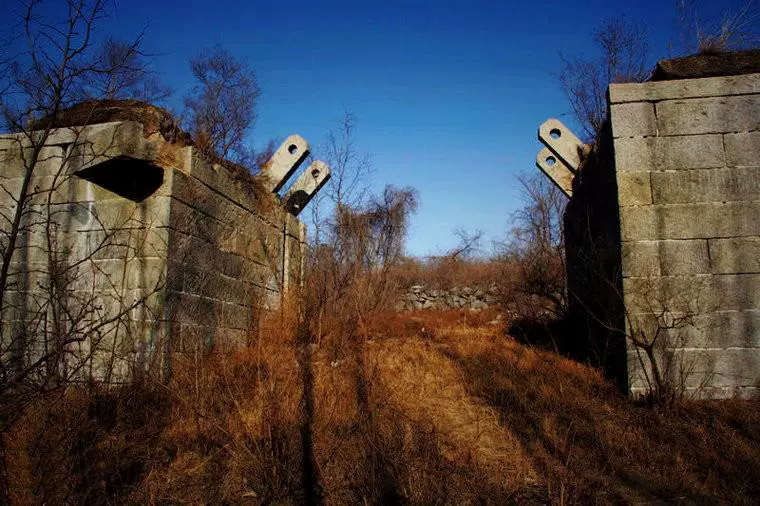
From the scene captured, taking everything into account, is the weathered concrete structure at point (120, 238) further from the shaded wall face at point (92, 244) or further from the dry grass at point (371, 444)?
the dry grass at point (371, 444)

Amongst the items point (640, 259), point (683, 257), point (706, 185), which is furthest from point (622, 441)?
point (706, 185)

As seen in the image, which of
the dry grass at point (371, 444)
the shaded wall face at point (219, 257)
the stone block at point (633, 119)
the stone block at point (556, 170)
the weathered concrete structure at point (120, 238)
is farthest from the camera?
the stone block at point (556, 170)

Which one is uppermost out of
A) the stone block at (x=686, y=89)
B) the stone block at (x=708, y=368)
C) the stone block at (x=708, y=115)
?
the stone block at (x=686, y=89)

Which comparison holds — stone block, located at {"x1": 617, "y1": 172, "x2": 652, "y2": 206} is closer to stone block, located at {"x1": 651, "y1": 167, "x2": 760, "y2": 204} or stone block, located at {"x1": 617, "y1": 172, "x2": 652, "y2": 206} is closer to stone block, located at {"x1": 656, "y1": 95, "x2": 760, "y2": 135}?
stone block, located at {"x1": 651, "y1": 167, "x2": 760, "y2": 204}

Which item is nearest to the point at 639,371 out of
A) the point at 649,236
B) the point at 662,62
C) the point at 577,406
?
the point at 577,406

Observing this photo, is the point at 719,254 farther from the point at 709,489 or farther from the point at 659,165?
the point at 709,489

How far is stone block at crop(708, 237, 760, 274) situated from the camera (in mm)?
4391

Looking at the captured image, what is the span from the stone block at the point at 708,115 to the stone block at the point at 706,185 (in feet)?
1.34

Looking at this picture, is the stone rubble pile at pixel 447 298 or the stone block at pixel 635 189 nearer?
the stone block at pixel 635 189

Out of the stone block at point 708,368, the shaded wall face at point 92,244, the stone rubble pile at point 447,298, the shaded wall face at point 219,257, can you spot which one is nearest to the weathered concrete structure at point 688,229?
the stone block at point 708,368

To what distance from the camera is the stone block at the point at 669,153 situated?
15.1ft

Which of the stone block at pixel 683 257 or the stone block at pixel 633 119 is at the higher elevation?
the stone block at pixel 633 119

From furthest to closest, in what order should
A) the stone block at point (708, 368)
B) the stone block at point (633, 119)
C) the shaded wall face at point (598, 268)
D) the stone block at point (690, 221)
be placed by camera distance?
the shaded wall face at point (598, 268) → the stone block at point (633, 119) → the stone block at point (690, 221) → the stone block at point (708, 368)

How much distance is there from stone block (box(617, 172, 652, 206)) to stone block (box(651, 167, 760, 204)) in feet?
0.20
